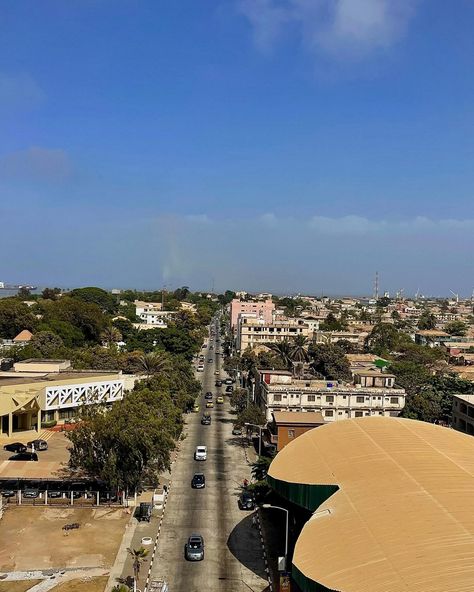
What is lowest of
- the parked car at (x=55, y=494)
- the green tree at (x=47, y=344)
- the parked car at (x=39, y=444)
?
the parked car at (x=55, y=494)

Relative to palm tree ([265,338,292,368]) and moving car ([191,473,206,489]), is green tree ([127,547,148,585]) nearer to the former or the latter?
moving car ([191,473,206,489])

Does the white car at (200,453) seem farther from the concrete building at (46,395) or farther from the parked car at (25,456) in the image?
the parked car at (25,456)

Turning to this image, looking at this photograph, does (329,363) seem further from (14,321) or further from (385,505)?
(385,505)

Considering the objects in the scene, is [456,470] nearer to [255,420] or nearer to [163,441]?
[163,441]

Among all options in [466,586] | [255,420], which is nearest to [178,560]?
[466,586]

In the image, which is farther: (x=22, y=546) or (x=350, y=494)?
(x=22, y=546)

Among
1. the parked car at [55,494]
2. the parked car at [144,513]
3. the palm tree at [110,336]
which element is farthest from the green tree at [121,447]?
the palm tree at [110,336]

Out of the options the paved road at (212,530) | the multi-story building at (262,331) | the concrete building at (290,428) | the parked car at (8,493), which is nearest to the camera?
the paved road at (212,530)
